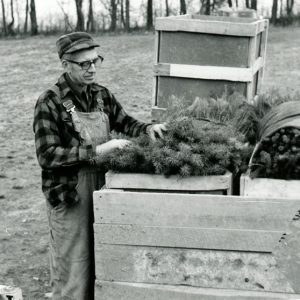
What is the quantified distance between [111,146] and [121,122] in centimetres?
60

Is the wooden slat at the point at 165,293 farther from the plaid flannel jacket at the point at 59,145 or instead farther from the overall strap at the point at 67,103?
the overall strap at the point at 67,103

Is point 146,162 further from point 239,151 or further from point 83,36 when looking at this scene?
point 83,36

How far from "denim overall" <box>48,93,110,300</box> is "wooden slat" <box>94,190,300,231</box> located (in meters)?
0.34

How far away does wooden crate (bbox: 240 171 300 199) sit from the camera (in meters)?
2.93

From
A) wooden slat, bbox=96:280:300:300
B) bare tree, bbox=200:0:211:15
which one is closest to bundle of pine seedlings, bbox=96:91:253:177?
wooden slat, bbox=96:280:300:300

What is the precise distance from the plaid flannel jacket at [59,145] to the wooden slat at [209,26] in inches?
56.8

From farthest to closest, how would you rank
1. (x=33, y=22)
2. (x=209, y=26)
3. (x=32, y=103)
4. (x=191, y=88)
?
(x=33, y=22), (x=32, y=103), (x=191, y=88), (x=209, y=26)

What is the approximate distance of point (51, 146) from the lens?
126 inches

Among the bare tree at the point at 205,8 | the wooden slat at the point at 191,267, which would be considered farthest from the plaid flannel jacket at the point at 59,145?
the bare tree at the point at 205,8

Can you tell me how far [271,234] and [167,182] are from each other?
585 millimetres

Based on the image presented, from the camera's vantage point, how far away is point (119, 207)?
2.99 metres

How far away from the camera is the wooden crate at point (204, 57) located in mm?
4555

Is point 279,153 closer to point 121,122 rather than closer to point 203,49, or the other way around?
point 121,122

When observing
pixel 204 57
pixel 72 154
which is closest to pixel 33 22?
pixel 204 57
